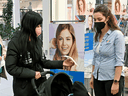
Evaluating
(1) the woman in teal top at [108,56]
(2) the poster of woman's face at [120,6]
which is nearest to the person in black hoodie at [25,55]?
(1) the woman in teal top at [108,56]

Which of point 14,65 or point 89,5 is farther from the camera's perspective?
point 89,5

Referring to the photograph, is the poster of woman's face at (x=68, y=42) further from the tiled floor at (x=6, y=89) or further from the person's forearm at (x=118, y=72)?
the tiled floor at (x=6, y=89)

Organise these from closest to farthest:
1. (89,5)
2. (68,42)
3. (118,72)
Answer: (118,72)
(68,42)
(89,5)

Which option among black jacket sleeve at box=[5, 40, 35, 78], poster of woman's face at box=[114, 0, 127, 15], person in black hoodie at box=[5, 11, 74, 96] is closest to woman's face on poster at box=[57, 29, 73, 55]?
person in black hoodie at box=[5, 11, 74, 96]

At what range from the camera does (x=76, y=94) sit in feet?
4.27

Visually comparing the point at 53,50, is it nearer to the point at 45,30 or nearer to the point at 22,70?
the point at 45,30

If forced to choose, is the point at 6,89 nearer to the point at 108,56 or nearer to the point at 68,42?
the point at 68,42

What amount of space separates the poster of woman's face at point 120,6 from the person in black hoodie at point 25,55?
4.76 meters

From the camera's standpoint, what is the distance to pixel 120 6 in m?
5.84

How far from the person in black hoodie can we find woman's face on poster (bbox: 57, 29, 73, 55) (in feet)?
3.77

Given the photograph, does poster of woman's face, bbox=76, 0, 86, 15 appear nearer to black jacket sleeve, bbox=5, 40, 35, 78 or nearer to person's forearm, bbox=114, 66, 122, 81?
person's forearm, bbox=114, 66, 122, 81

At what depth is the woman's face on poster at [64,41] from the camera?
269 centimetres

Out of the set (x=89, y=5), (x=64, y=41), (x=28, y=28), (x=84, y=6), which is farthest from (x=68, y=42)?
(x=89, y=5)

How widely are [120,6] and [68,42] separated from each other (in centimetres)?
381
